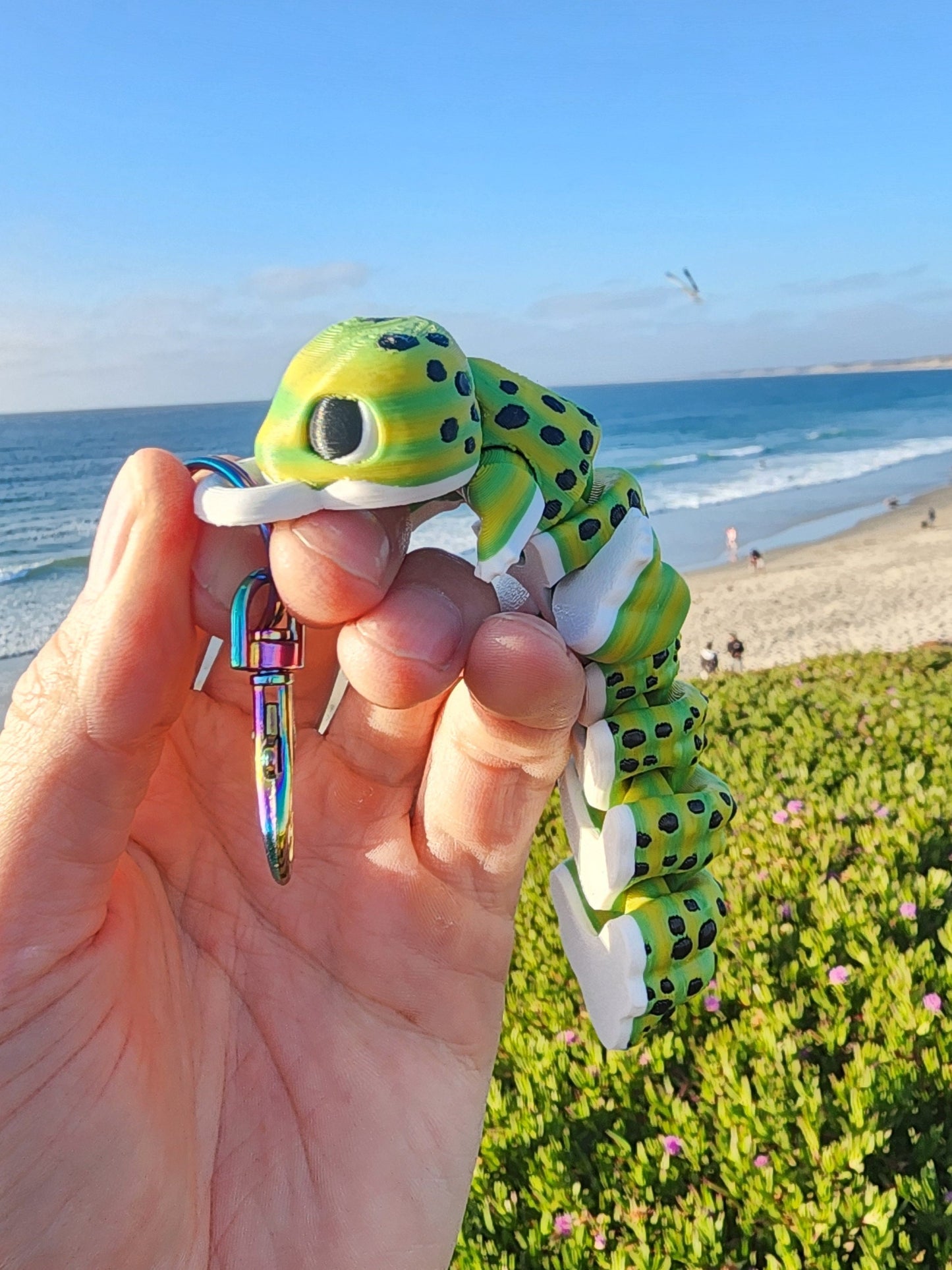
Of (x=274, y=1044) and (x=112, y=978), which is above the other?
(x=112, y=978)

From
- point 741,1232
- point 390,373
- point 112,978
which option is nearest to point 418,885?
point 112,978

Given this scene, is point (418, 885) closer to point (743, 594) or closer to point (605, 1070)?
point (605, 1070)

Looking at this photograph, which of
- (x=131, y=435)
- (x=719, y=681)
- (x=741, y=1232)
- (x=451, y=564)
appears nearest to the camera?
(x=451, y=564)

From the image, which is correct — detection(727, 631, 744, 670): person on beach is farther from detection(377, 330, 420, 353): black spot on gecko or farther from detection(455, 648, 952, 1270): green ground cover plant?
detection(377, 330, 420, 353): black spot on gecko

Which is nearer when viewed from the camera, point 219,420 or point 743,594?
point 743,594

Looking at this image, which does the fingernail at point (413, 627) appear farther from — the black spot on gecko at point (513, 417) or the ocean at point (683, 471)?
the ocean at point (683, 471)

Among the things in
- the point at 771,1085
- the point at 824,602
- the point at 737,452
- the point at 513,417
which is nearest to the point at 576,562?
the point at 513,417

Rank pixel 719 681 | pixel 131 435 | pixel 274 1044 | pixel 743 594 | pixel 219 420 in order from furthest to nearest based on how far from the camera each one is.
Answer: pixel 219 420, pixel 131 435, pixel 743 594, pixel 719 681, pixel 274 1044
